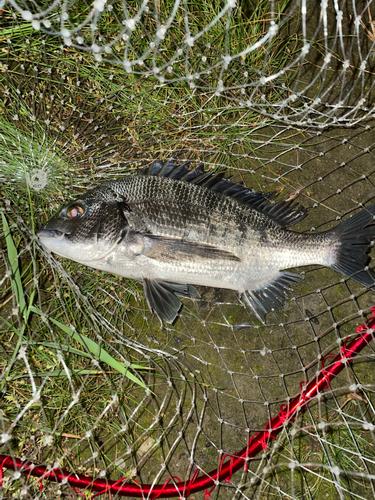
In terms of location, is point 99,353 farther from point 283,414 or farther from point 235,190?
point 235,190

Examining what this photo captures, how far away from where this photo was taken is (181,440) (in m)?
3.02

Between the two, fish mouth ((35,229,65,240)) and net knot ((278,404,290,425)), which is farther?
fish mouth ((35,229,65,240))

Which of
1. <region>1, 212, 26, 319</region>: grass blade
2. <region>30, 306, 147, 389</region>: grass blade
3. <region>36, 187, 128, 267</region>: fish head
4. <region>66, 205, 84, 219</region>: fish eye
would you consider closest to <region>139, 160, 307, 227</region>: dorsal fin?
<region>36, 187, 128, 267</region>: fish head

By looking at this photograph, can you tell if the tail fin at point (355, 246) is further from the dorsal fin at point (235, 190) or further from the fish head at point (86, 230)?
the fish head at point (86, 230)

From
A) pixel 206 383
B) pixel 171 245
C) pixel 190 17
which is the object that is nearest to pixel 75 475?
pixel 206 383

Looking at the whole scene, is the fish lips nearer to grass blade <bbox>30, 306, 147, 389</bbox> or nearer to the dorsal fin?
grass blade <bbox>30, 306, 147, 389</bbox>

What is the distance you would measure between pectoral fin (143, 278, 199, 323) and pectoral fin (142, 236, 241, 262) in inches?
8.4

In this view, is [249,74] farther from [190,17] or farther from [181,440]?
[181,440]

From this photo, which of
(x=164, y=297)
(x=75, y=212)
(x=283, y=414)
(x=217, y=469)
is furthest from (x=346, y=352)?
(x=75, y=212)

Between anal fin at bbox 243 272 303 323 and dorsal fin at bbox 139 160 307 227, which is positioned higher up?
dorsal fin at bbox 139 160 307 227

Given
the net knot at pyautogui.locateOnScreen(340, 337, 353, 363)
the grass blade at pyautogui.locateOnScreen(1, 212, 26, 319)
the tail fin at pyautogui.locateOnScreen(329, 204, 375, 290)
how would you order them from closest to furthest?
the net knot at pyautogui.locateOnScreen(340, 337, 353, 363) < the tail fin at pyautogui.locateOnScreen(329, 204, 375, 290) < the grass blade at pyautogui.locateOnScreen(1, 212, 26, 319)

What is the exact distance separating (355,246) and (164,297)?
4.82 feet

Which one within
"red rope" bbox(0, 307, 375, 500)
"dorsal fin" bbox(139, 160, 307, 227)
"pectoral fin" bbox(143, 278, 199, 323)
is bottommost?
"red rope" bbox(0, 307, 375, 500)

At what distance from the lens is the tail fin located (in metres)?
2.84
